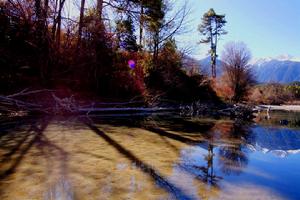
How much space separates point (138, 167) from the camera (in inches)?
197

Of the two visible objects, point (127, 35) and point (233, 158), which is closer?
point (233, 158)

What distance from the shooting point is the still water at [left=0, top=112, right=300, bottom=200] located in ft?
12.6

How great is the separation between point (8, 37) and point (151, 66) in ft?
30.9

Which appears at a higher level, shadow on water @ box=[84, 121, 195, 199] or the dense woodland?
the dense woodland

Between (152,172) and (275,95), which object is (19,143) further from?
(275,95)

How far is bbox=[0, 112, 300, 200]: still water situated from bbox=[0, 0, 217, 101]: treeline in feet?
21.6

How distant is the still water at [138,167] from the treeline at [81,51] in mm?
6577

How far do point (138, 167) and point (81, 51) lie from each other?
11.6 metres

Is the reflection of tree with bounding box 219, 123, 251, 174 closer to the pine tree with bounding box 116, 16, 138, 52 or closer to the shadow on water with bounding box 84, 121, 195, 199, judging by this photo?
the shadow on water with bounding box 84, 121, 195, 199

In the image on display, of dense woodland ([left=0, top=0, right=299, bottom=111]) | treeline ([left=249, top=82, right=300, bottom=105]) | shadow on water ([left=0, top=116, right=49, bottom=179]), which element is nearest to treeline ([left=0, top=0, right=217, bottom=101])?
dense woodland ([left=0, top=0, right=299, bottom=111])

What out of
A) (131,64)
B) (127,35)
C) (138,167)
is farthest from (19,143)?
(127,35)

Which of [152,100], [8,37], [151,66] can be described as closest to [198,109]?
[152,100]

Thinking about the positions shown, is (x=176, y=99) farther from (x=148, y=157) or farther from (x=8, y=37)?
(x=148, y=157)

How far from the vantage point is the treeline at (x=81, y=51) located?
13.9 m
